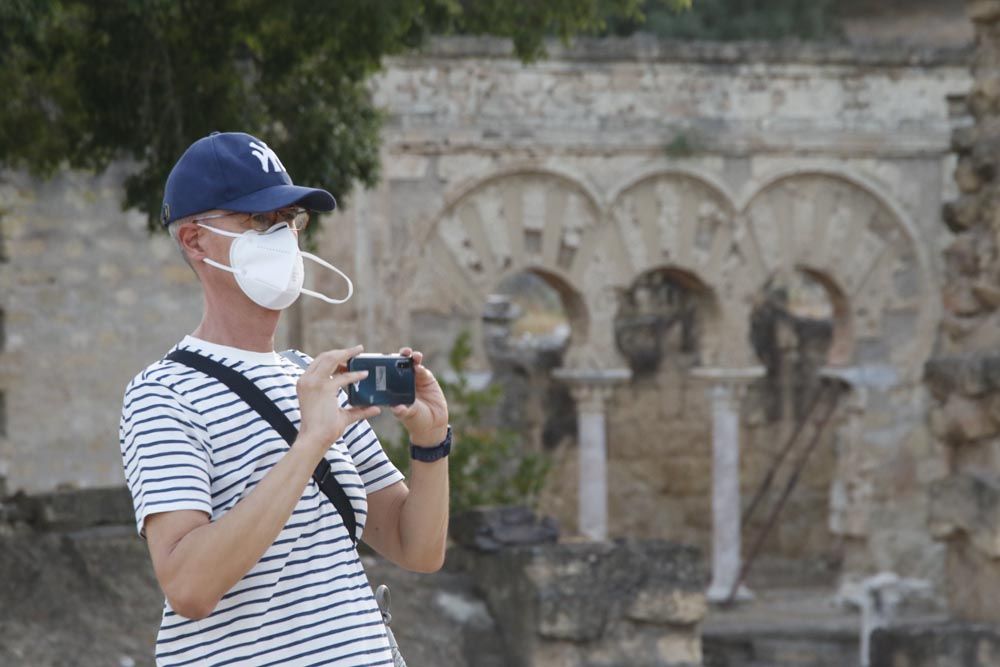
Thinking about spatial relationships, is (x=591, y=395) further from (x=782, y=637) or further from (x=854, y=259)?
(x=854, y=259)

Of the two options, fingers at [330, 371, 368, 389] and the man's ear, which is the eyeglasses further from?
fingers at [330, 371, 368, 389]

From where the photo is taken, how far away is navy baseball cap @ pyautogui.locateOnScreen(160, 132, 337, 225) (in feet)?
8.94

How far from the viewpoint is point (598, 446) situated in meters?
14.0

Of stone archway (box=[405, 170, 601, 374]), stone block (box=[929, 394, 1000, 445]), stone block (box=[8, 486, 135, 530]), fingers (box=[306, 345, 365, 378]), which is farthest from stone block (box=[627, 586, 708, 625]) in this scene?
stone archway (box=[405, 170, 601, 374])

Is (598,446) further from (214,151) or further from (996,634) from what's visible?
(214,151)

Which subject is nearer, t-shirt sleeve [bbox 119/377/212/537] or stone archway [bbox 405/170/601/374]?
t-shirt sleeve [bbox 119/377/212/537]

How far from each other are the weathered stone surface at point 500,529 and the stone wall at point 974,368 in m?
1.74

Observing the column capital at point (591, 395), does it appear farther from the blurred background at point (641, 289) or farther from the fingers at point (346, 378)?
the fingers at point (346, 378)

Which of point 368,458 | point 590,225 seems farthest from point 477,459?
point 368,458

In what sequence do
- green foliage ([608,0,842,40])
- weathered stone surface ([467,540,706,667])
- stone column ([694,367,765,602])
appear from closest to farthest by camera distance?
weathered stone surface ([467,540,706,667]) → stone column ([694,367,765,602]) → green foliage ([608,0,842,40])

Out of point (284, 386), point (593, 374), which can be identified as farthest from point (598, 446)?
point (284, 386)

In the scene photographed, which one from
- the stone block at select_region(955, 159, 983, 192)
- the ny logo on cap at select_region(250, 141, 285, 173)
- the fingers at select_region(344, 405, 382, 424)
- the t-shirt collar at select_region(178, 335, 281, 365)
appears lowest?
the fingers at select_region(344, 405, 382, 424)

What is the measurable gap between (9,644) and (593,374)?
8.42 meters

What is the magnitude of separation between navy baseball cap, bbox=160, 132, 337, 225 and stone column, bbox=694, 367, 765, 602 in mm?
11545
